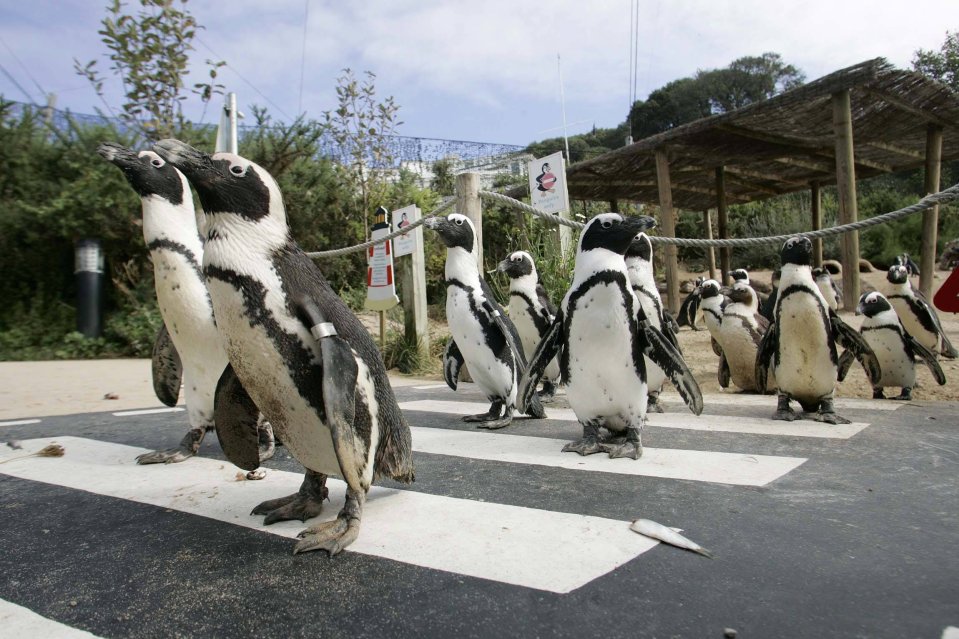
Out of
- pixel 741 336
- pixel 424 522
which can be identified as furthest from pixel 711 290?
pixel 424 522

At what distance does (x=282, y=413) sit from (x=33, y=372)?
649 cm

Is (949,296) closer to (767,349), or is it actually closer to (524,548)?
(767,349)

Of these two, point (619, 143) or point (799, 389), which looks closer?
point (799, 389)

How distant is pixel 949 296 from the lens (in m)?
2.45

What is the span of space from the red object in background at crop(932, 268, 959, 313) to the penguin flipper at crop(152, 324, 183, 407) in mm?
3186

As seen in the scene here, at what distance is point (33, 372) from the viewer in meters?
6.66

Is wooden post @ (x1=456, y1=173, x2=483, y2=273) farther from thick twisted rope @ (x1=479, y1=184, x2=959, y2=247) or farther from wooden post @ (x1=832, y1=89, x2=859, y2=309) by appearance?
wooden post @ (x1=832, y1=89, x2=859, y2=309)

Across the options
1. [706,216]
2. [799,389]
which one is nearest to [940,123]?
[706,216]

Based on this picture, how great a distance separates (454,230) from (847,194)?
5269 mm

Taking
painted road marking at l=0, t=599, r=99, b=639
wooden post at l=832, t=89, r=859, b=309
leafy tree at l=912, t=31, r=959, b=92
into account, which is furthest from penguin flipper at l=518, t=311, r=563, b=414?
leafy tree at l=912, t=31, r=959, b=92

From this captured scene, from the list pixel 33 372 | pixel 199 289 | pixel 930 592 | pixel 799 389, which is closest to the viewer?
pixel 930 592

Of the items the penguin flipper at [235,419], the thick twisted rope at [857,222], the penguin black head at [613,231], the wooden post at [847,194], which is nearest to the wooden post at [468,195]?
the thick twisted rope at [857,222]

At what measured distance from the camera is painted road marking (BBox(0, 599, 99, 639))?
1.24 metres

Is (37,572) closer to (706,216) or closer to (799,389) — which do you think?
(799,389)
